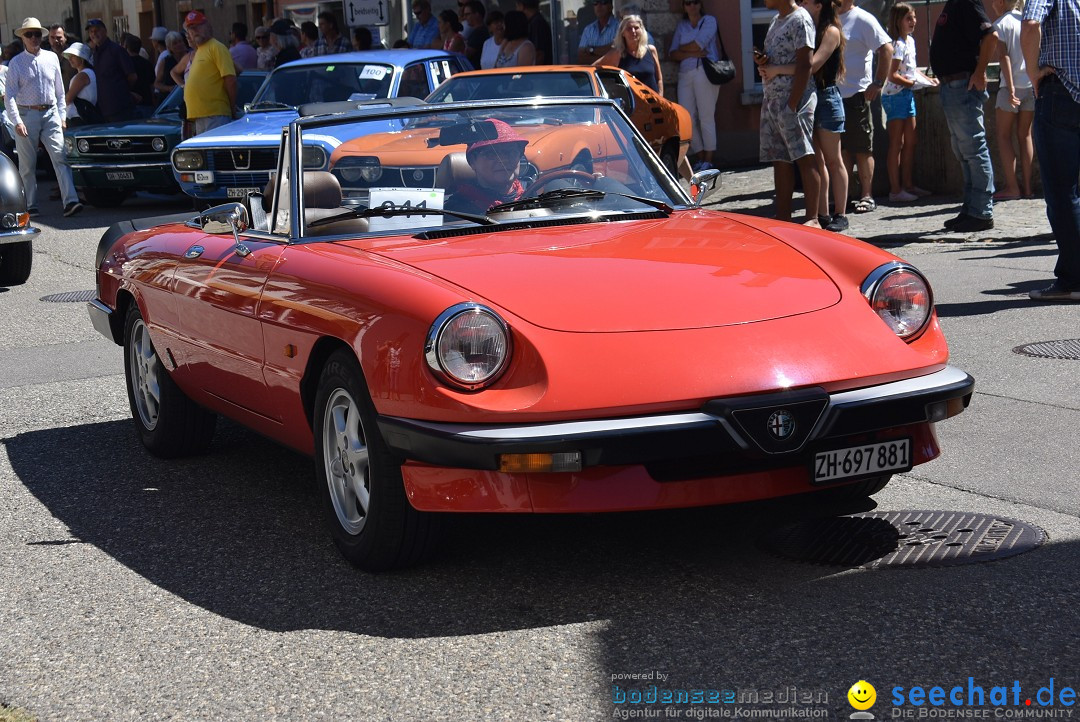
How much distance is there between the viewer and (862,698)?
3381 millimetres

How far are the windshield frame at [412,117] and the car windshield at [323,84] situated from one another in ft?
30.0

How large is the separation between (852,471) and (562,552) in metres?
0.94

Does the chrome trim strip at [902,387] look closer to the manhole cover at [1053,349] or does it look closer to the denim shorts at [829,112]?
the manhole cover at [1053,349]

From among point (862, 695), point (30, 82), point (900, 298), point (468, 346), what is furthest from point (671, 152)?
point (862, 695)

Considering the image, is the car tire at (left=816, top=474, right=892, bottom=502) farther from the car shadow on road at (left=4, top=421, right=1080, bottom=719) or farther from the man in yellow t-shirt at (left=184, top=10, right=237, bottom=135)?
the man in yellow t-shirt at (left=184, top=10, right=237, bottom=135)

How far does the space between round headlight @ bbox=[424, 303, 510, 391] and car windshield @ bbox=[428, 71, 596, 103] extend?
986cm

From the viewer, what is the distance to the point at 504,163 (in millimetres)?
5418

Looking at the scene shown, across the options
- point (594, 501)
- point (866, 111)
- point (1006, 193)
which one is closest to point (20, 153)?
point (866, 111)

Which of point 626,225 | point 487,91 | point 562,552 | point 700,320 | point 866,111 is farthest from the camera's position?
point 487,91

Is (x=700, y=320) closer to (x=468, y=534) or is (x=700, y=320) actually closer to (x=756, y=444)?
(x=756, y=444)

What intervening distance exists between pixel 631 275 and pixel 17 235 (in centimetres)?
918

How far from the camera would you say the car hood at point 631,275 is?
4316mm

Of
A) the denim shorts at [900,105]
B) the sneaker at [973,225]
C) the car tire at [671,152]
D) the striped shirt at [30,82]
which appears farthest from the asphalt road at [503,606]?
the striped shirt at [30,82]

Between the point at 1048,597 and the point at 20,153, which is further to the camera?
the point at 20,153
